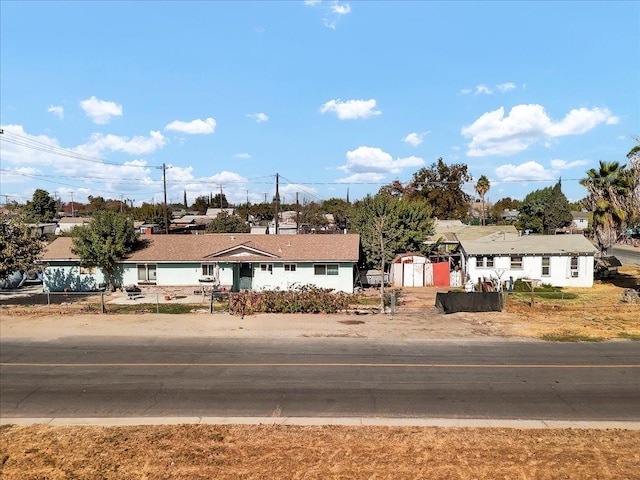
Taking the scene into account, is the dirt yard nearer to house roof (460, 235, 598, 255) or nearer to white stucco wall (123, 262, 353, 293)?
white stucco wall (123, 262, 353, 293)

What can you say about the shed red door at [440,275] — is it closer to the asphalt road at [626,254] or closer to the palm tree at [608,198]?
the palm tree at [608,198]

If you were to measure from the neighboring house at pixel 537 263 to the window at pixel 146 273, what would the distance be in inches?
1000

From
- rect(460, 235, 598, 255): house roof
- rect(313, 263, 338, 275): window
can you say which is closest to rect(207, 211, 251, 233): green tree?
rect(313, 263, 338, 275): window

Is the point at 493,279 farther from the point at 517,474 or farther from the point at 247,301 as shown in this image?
the point at 517,474

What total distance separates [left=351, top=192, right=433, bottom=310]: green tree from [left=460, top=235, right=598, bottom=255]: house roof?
4.22 m

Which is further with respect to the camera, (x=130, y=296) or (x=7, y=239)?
(x=130, y=296)

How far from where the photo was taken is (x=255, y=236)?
39.0 meters

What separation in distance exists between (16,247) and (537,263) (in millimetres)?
37892

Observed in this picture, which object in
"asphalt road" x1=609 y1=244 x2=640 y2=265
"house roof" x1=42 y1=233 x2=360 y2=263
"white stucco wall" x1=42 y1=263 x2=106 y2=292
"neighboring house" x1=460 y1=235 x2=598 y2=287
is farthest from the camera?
"asphalt road" x1=609 y1=244 x2=640 y2=265

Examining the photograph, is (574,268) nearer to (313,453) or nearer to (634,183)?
(634,183)

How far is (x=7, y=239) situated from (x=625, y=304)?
39.6 meters

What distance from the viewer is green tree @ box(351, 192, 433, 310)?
39.8m

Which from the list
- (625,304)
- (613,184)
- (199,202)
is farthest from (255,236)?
(199,202)

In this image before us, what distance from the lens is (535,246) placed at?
1496 inches
